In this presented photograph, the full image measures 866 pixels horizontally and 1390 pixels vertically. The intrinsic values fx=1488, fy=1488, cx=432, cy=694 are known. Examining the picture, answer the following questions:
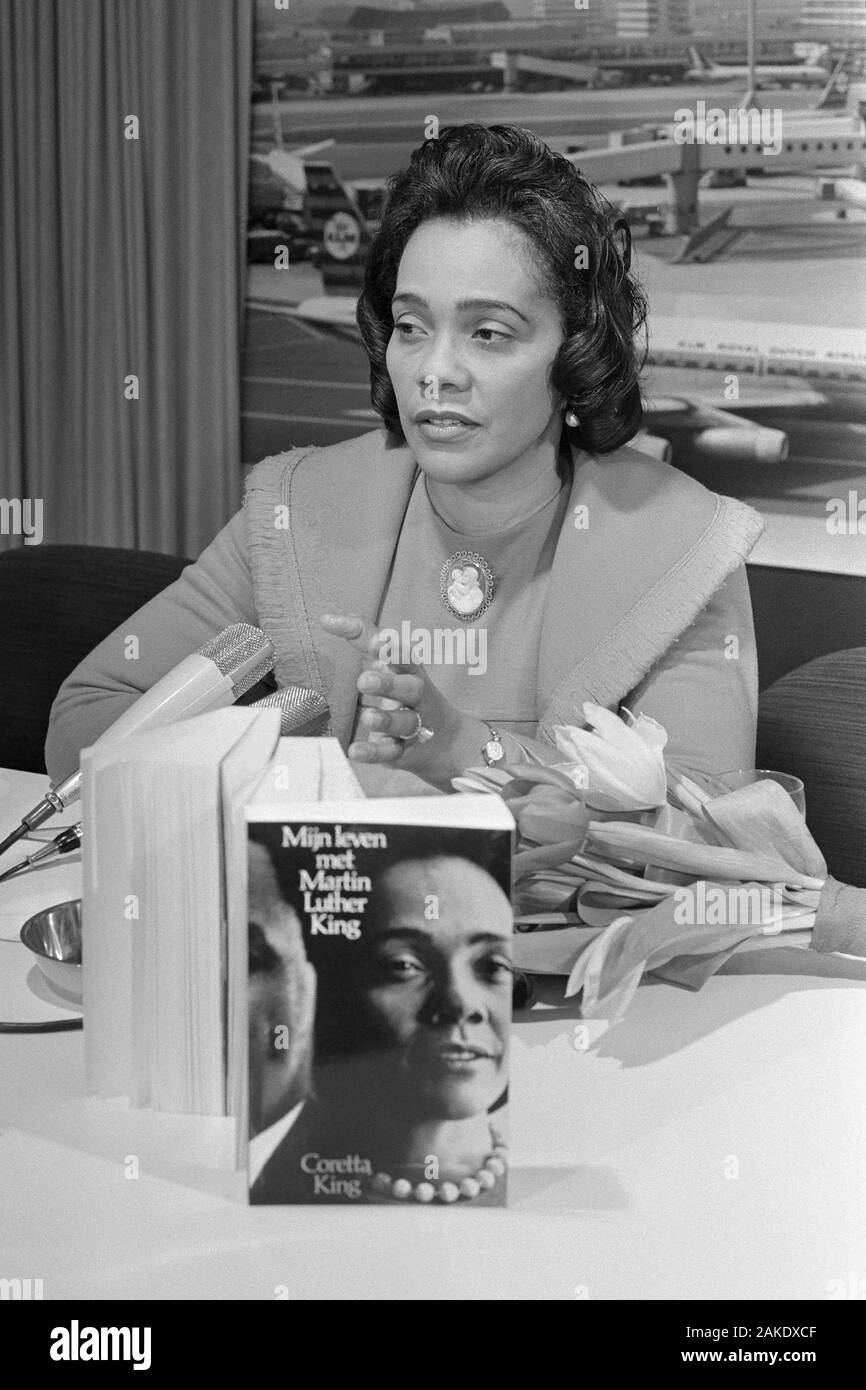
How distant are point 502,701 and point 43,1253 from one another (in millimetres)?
991

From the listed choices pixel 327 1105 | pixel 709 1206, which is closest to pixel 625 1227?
pixel 709 1206

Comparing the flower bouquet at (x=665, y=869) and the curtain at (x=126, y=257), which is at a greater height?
the curtain at (x=126, y=257)

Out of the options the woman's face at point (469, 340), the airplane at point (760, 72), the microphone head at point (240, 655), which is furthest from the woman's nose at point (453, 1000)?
the airplane at point (760, 72)

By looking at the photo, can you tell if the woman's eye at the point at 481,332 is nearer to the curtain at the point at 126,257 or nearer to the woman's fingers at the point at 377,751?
the woman's fingers at the point at 377,751

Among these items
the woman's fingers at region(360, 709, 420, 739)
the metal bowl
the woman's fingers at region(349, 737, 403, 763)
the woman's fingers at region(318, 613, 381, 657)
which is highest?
the woman's fingers at region(318, 613, 381, 657)

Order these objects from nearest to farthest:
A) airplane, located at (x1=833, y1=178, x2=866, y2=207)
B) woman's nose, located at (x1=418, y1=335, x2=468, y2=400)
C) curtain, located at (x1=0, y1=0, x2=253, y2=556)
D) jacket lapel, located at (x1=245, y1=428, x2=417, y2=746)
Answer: woman's nose, located at (x1=418, y1=335, x2=468, y2=400), jacket lapel, located at (x1=245, y1=428, x2=417, y2=746), airplane, located at (x1=833, y1=178, x2=866, y2=207), curtain, located at (x1=0, y1=0, x2=253, y2=556)

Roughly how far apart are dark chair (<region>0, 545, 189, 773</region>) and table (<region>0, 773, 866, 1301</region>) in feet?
3.91

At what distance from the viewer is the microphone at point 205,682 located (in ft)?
3.89

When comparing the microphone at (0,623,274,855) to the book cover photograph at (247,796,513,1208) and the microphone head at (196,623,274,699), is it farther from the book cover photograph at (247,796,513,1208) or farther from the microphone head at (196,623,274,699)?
the book cover photograph at (247,796,513,1208)

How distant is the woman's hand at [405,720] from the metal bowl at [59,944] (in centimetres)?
26

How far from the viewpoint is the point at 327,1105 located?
0.81 metres

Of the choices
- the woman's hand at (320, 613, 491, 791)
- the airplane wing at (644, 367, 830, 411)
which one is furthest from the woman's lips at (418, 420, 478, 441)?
the airplane wing at (644, 367, 830, 411)

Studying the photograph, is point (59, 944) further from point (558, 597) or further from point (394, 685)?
point (558, 597)

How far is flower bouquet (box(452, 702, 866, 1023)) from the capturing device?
1.07 metres
